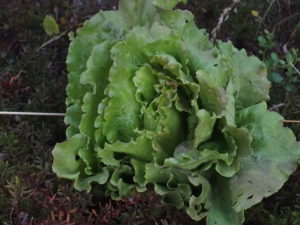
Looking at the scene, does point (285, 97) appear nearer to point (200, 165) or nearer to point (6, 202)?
point (200, 165)

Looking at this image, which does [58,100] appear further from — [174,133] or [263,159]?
[263,159]

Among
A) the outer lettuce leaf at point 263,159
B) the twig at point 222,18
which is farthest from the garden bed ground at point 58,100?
the outer lettuce leaf at point 263,159

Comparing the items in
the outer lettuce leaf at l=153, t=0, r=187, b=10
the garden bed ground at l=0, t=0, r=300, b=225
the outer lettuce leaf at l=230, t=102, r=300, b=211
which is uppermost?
the outer lettuce leaf at l=153, t=0, r=187, b=10

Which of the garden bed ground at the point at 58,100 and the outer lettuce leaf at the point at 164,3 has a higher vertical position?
the outer lettuce leaf at the point at 164,3

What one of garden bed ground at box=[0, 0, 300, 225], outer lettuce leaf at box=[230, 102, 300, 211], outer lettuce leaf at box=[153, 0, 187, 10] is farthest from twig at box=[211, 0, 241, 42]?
outer lettuce leaf at box=[230, 102, 300, 211]

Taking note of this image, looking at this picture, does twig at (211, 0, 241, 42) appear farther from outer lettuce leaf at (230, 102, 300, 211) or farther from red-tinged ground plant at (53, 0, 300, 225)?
outer lettuce leaf at (230, 102, 300, 211)

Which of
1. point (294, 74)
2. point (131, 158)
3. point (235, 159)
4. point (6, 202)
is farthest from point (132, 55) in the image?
point (294, 74)

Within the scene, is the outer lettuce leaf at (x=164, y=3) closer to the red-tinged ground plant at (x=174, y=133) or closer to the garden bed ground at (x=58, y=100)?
the red-tinged ground plant at (x=174, y=133)
